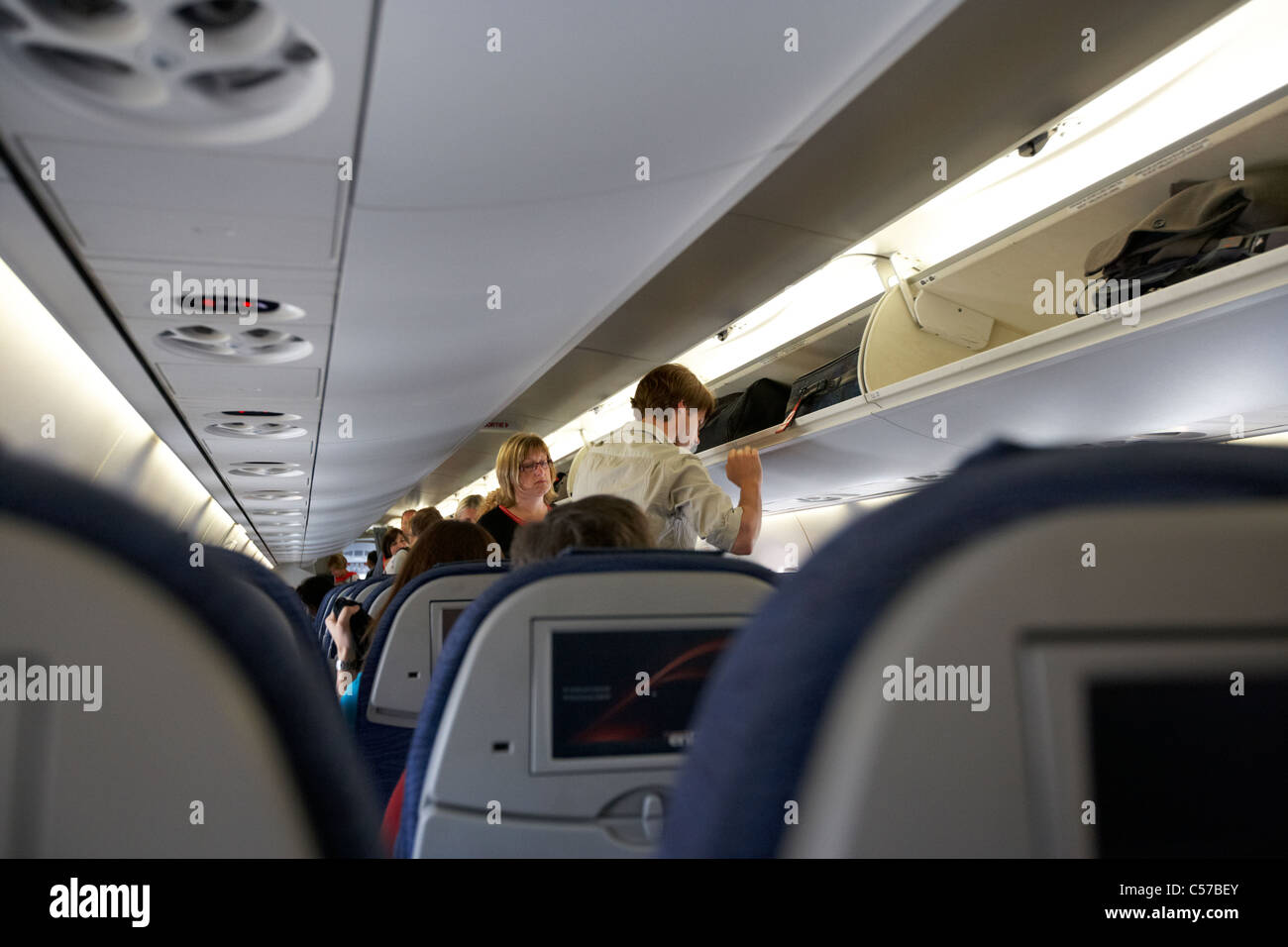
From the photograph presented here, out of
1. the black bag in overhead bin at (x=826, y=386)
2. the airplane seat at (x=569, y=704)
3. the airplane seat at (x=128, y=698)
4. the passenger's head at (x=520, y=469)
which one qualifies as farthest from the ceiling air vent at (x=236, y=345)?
the airplane seat at (x=128, y=698)

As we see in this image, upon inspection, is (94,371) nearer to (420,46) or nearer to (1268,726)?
(420,46)

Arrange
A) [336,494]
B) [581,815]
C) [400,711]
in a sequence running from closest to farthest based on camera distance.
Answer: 1. [581,815]
2. [400,711]
3. [336,494]

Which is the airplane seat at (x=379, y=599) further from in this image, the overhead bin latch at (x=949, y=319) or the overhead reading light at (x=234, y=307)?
the overhead bin latch at (x=949, y=319)

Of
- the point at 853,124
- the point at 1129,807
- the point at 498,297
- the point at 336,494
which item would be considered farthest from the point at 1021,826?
the point at 336,494

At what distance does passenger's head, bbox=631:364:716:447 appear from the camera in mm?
3320

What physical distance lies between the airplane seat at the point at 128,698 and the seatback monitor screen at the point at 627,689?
34.6 inches

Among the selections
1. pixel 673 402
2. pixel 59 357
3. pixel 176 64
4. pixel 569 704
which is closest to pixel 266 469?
pixel 59 357

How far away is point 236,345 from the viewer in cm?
454

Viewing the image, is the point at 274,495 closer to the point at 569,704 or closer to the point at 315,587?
the point at 315,587

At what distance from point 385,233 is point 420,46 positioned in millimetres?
1193

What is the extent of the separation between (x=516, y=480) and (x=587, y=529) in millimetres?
2046

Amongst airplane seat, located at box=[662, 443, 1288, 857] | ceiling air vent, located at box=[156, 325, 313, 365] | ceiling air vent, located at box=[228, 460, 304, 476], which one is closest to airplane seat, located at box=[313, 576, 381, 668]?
ceiling air vent, located at box=[156, 325, 313, 365]
